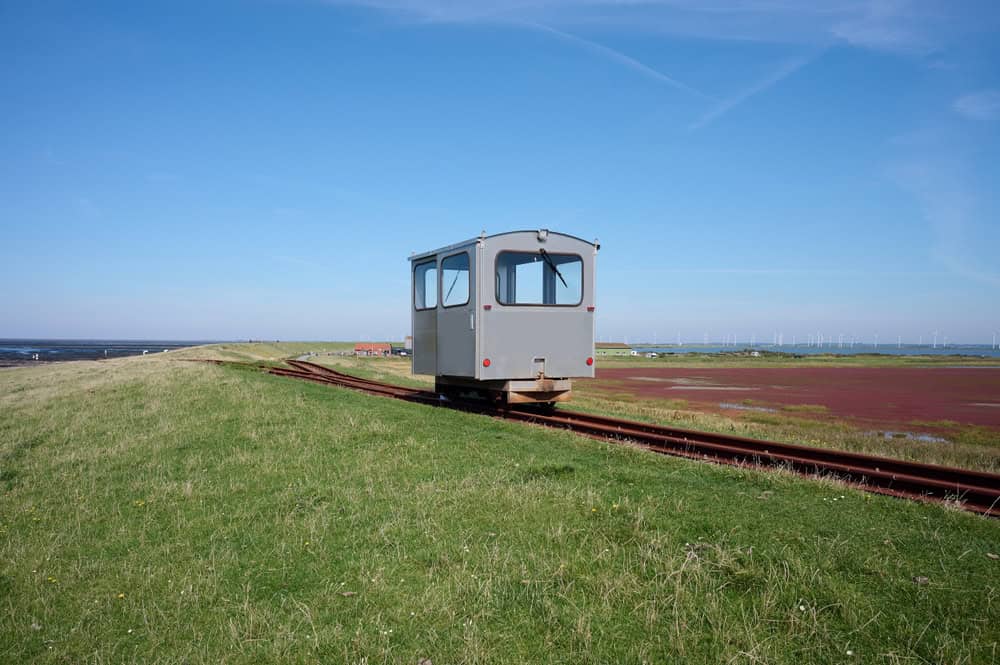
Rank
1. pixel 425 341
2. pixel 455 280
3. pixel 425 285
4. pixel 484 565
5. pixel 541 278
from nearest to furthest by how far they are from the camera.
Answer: pixel 484 565, pixel 541 278, pixel 455 280, pixel 425 285, pixel 425 341

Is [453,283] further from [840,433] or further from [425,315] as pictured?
[840,433]

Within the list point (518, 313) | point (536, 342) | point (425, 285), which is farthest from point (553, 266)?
point (425, 285)

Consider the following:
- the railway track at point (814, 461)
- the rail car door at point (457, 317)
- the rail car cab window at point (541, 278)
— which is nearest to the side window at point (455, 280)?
the rail car door at point (457, 317)

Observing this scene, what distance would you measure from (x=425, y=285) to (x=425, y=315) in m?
0.70

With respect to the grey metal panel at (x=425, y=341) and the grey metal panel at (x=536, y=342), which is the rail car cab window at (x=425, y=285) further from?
the grey metal panel at (x=536, y=342)

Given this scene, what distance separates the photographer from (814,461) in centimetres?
912

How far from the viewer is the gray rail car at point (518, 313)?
13578 mm

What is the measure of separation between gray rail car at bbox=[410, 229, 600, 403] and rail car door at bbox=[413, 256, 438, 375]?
46 centimetres

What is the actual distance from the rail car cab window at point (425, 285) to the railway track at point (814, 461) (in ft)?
10.4

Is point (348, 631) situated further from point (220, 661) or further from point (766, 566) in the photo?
point (766, 566)

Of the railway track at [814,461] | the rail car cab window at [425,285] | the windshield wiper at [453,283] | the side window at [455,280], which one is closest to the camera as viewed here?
the railway track at [814,461]

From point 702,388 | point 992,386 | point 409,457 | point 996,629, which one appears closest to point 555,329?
point 409,457

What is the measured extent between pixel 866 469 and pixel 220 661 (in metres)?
7.57

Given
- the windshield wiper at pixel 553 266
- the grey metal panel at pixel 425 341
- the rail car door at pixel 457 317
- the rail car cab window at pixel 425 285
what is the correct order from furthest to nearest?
1. the grey metal panel at pixel 425 341
2. the rail car cab window at pixel 425 285
3. the windshield wiper at pixel 553 266
4. the rail car door at pixel 457 317
